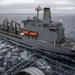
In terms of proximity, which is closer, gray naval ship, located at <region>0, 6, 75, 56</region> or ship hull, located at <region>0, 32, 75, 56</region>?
ship hull, located at <region>0, 32, 75, 56</region>

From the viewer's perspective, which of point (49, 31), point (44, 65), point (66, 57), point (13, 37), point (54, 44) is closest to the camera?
point (44, 65)

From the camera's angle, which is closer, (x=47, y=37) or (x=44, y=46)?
(x=44, y=46)

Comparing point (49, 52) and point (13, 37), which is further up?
point (13, 37)

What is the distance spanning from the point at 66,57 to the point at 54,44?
15.4 feet

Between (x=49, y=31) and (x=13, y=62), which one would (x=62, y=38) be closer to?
(x=49, y=31)

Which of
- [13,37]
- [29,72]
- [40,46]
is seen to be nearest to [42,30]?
[40,46]

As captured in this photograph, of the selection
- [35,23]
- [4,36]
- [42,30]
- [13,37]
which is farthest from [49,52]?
[4,36]

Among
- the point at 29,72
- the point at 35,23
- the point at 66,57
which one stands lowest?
the point at 66,57

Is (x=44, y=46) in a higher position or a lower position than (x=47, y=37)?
lower

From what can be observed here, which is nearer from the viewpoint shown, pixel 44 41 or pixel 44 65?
pixel 44 65

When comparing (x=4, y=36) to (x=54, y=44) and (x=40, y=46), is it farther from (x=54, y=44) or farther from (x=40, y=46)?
(x=54, y=44)

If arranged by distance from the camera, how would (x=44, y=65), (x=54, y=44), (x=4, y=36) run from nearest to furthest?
(x=44, y=65)
(x=54, y=44)
(x=4, y=36)

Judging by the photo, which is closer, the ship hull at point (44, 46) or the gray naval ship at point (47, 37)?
the ship hull at point (44, 46)

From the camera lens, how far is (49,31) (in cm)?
3253
